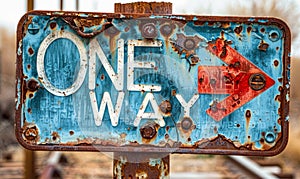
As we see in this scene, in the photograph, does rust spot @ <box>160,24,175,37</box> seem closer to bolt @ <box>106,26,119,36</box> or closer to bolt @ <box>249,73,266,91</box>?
bolt @ <box>106,26,119,36</box>

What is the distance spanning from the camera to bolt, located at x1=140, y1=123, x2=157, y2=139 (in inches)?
62.9

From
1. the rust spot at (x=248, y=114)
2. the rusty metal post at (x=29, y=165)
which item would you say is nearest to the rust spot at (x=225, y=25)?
the rust spot at (x=248, y=114)

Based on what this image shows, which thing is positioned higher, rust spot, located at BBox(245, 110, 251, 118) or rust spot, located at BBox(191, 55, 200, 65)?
rust spot, located at BBox(191, 55, 200, 65)

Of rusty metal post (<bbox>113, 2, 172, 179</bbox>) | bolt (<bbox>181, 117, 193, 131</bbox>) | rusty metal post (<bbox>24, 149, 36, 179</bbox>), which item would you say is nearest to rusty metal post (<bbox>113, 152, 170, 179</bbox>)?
rusty metal post (<bbox>113, 2, 172, 179</bbox>)

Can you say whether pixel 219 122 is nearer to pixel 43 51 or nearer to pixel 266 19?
pixel 266 19

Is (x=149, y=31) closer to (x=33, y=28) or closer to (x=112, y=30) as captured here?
(x=112, y=30)

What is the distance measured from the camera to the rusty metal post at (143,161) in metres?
1.65

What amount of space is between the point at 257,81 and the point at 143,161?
390 millimetres

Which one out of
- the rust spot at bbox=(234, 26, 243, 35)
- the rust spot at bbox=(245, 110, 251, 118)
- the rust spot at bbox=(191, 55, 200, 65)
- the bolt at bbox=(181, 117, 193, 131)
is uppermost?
the rust spot at bbox=(234, 26, 243, 35)

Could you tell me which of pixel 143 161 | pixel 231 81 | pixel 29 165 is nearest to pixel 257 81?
pixel 231 81

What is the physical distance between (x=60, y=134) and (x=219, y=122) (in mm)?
439

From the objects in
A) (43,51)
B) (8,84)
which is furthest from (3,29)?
(43,51)

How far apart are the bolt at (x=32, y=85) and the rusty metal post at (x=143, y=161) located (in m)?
0.29

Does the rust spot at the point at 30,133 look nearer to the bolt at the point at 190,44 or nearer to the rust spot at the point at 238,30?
the bolt at the point at 190,44
